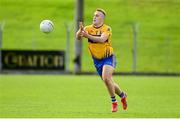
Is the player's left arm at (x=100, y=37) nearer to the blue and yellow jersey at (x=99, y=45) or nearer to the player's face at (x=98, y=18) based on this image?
the blue and yellow jersey at (x=99, y=45)

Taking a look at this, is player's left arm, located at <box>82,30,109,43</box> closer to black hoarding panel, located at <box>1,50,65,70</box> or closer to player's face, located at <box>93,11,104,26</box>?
player's face, located at <box>93,11,104,26</box>

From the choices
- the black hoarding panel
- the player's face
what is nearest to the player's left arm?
the player's face

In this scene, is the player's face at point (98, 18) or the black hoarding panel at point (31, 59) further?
the black hoarding panel at point (31, 59)

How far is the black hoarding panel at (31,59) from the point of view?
37.6 metres

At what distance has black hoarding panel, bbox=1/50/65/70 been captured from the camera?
3762cm

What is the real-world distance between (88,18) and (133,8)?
4.59 m

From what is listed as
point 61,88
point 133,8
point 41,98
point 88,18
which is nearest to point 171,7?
point 133,8

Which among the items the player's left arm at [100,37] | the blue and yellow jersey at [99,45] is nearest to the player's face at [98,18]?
the blue and yellow jersey at [99,45]

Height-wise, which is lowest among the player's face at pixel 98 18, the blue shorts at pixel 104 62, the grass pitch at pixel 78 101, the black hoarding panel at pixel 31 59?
the black hoarding panel at pixel 31 59

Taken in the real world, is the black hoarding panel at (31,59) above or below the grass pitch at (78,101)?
below

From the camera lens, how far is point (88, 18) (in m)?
53.8

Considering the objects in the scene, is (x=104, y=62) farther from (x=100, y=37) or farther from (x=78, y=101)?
(x=78, y=101)

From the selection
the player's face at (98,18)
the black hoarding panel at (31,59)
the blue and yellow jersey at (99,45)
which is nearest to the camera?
the player's face at (98,18)

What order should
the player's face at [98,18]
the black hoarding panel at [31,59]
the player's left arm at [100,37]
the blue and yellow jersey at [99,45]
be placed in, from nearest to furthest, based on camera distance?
the player's left arm at [100,37] < the player's face at [98,18] < the blue and yellow jersey at [99,45] < the black hoarding panel at [31,59]
